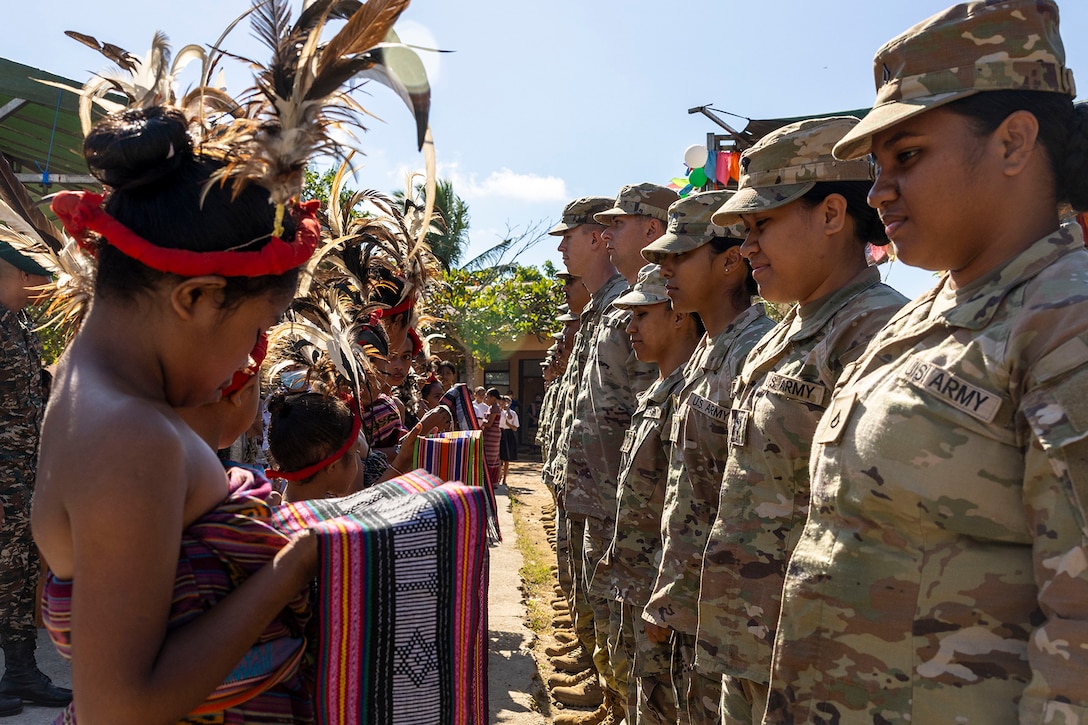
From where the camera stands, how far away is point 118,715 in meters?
1.29

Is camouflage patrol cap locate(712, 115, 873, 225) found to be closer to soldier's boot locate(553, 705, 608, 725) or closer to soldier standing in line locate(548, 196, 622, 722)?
soldier standing in line locate(548, 196, 622, 722)

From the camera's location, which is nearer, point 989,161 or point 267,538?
point 267,538

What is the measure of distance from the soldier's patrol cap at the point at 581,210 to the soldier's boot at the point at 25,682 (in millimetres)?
4587

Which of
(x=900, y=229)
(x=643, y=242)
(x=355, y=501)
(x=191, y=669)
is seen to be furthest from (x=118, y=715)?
(x=643, y=242)

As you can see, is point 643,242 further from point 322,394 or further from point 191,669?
point 191,669

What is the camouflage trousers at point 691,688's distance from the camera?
2.93 m

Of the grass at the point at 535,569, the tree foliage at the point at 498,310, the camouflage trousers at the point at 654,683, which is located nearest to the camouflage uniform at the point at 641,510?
Answer: the camouflage trousers at the point at 654,683

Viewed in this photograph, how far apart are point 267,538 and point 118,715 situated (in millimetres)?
353

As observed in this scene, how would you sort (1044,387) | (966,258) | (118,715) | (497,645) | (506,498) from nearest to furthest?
1. (118,715)
2. (1044,387)
3. (966,258)
4. (497,645)
5. (506,498)

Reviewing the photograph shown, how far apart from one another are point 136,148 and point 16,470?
4.35 metres

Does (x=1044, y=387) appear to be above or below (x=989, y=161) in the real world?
below

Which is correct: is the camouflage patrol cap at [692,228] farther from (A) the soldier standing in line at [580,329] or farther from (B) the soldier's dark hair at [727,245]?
(A) the soldier standing in line at [580,329]

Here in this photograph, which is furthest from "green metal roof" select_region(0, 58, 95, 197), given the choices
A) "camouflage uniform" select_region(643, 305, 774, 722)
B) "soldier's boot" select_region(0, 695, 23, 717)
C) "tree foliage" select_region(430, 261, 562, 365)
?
"tree foliage" select_region(430, 261, 562, 365)

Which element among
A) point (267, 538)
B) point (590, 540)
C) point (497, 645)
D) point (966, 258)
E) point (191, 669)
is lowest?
point (497, 645)
